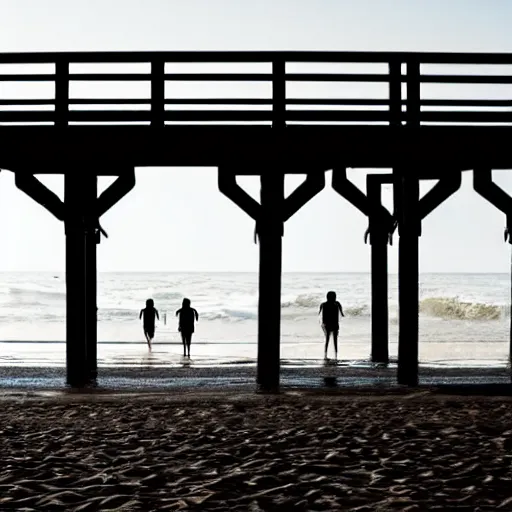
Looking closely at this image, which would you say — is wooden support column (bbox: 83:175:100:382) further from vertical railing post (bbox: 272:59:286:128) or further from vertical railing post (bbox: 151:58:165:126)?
vertical railing post (bbox: 272:59:286:128)

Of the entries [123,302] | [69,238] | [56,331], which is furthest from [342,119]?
[123,302]

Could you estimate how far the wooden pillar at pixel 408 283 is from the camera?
42.9ft

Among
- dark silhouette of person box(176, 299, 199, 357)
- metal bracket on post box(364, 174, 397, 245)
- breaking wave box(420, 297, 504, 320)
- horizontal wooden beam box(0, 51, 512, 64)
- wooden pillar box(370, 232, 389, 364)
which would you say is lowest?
breaking wave box(420, 297, 504, 320)

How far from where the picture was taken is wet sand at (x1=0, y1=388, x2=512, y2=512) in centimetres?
635

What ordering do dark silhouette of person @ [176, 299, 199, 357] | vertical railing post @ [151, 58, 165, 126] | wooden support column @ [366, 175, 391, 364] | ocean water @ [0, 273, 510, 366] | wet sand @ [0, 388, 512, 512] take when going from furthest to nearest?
ocean water @ [0, 273, 510, 366]
dark silhouette of person @ [176, 299, 199, 357]
wooden support column @ [366, 175, 391, 364]
vertical railing post @ [151, 58, 165, 126]
wet sand @ [0, 388, 512, 512]

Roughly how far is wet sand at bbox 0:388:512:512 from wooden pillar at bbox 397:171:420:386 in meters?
1.70

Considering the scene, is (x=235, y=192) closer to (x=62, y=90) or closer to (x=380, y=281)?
(x=62, y=90)

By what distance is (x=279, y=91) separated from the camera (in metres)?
12.5

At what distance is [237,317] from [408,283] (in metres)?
41.5

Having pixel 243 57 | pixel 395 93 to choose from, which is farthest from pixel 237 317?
pixel 243 57

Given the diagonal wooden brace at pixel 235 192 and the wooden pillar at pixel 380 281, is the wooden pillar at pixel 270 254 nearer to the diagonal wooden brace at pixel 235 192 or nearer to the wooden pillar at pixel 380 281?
the diagonal wooden brace at pixel 235 192

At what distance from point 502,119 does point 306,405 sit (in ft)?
15.4

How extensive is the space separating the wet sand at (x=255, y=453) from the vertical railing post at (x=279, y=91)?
3.49 metres

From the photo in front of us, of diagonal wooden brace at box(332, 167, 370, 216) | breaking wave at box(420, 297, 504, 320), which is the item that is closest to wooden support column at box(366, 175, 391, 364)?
diagonal wooden brace at box(332, 167, 370, 216)
